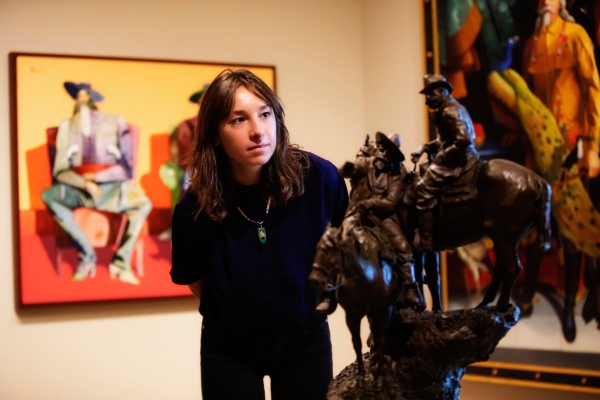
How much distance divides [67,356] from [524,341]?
87.6 inches

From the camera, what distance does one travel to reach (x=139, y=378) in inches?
129

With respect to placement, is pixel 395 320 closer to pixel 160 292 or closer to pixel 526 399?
pixel 526 399

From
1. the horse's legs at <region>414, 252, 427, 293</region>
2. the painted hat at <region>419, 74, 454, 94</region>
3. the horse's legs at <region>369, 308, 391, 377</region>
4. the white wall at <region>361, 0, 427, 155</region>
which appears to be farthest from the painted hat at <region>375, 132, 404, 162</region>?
the white wall at <region>361, 0, 427, 155</region>

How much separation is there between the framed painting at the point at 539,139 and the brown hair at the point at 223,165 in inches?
56.2

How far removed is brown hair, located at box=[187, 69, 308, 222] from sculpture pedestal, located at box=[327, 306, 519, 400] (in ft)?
1.64

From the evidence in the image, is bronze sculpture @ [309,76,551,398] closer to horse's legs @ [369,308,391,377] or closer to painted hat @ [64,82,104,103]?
horse's legs @ [369,308,391,377]

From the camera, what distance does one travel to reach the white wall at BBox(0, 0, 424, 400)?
3.13m

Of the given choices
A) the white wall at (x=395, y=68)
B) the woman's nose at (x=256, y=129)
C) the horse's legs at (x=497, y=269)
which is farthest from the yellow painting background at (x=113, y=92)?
the horse's legs at (x=497, y=269)

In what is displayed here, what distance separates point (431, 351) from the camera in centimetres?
152

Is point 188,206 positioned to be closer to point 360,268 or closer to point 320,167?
point 320,167

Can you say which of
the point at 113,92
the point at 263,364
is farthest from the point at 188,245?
the point at 113,92

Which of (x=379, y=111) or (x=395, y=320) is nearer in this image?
(x=395, y=320)

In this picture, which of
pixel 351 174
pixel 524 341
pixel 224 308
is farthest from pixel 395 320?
pixel 524 341

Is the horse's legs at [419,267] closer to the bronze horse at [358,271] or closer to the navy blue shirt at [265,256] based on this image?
the bronze horse at [358,271]
